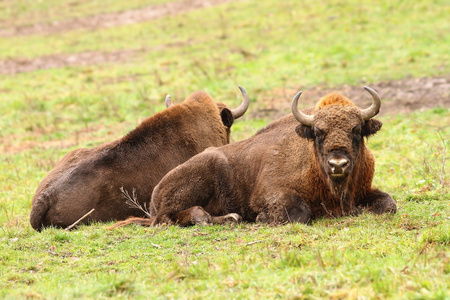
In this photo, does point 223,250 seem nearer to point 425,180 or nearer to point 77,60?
point 425,180

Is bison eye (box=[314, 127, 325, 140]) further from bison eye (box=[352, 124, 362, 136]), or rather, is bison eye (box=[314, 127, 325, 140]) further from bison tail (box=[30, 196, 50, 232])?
bison tail (box=[30, 196, 50, 232])

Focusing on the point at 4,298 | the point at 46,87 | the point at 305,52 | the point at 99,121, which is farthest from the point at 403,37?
the point at 4,298

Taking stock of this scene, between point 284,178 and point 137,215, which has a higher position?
point 284,178

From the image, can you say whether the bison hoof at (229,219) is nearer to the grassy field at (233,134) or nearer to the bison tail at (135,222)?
the grassy field at (233,134)

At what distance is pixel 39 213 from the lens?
9594mm

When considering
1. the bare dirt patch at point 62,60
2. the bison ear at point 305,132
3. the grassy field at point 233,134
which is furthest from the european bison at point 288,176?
the bare dirt patch at point 62,60

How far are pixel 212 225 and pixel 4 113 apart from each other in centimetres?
1342

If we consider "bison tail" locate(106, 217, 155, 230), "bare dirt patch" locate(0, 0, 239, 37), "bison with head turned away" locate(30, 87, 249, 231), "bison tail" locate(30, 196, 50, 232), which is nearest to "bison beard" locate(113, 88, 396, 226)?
"bison tail" locate(106, 217, 155, 230)

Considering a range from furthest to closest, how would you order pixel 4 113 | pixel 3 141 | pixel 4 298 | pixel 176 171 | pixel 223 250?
pixel 4 113, pixel 3 141, pixel 176 171, pixel 223 250, pixel 4 298

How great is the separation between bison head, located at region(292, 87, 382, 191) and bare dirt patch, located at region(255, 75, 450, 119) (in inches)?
304

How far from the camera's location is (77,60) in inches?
1120

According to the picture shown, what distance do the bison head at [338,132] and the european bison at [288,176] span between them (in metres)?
0.01

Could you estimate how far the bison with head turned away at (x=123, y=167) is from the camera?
31.7ft

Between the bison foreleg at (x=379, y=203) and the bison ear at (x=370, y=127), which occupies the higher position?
the bison ear at (x=370, y=127)
